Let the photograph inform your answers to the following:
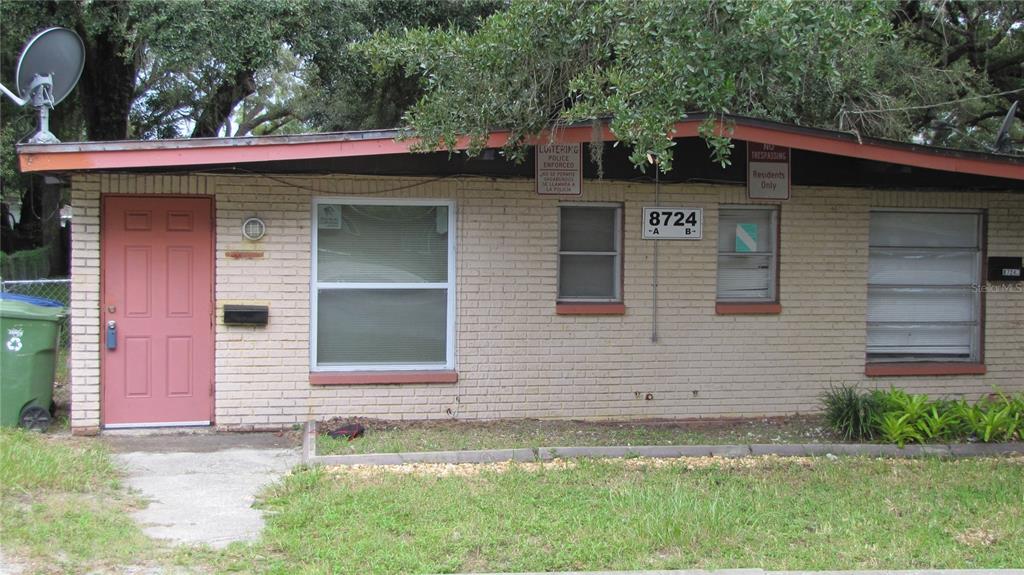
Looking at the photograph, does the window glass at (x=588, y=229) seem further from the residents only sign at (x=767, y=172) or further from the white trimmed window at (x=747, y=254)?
the residents only sign at (x=767, y=172)

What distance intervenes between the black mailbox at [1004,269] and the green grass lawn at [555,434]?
2760 millimetres

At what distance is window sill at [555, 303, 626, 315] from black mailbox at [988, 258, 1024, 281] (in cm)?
432

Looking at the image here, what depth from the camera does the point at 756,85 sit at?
642 cm

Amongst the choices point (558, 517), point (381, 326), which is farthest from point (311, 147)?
point (558, 517)

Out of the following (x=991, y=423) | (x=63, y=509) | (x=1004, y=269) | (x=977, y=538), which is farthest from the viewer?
(x=1004, y=269)

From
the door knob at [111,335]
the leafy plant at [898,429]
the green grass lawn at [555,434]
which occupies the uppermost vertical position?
the door knob at [111,335]

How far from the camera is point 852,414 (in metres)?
7.90

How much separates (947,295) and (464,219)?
5606 mm

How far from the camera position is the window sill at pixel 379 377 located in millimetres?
8359

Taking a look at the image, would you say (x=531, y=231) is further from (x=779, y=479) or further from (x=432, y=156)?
(x=779, y=479)

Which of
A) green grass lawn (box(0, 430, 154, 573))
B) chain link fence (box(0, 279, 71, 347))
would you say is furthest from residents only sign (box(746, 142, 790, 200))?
chain link fence (box(0, 279, 71, 347))

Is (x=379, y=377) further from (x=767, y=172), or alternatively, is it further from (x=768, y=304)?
(x=767, y=172)

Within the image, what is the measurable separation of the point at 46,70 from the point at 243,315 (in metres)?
3.01

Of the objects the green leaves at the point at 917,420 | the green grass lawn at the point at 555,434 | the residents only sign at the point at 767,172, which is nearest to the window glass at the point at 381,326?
the green grass lawn at the point at 555,434
